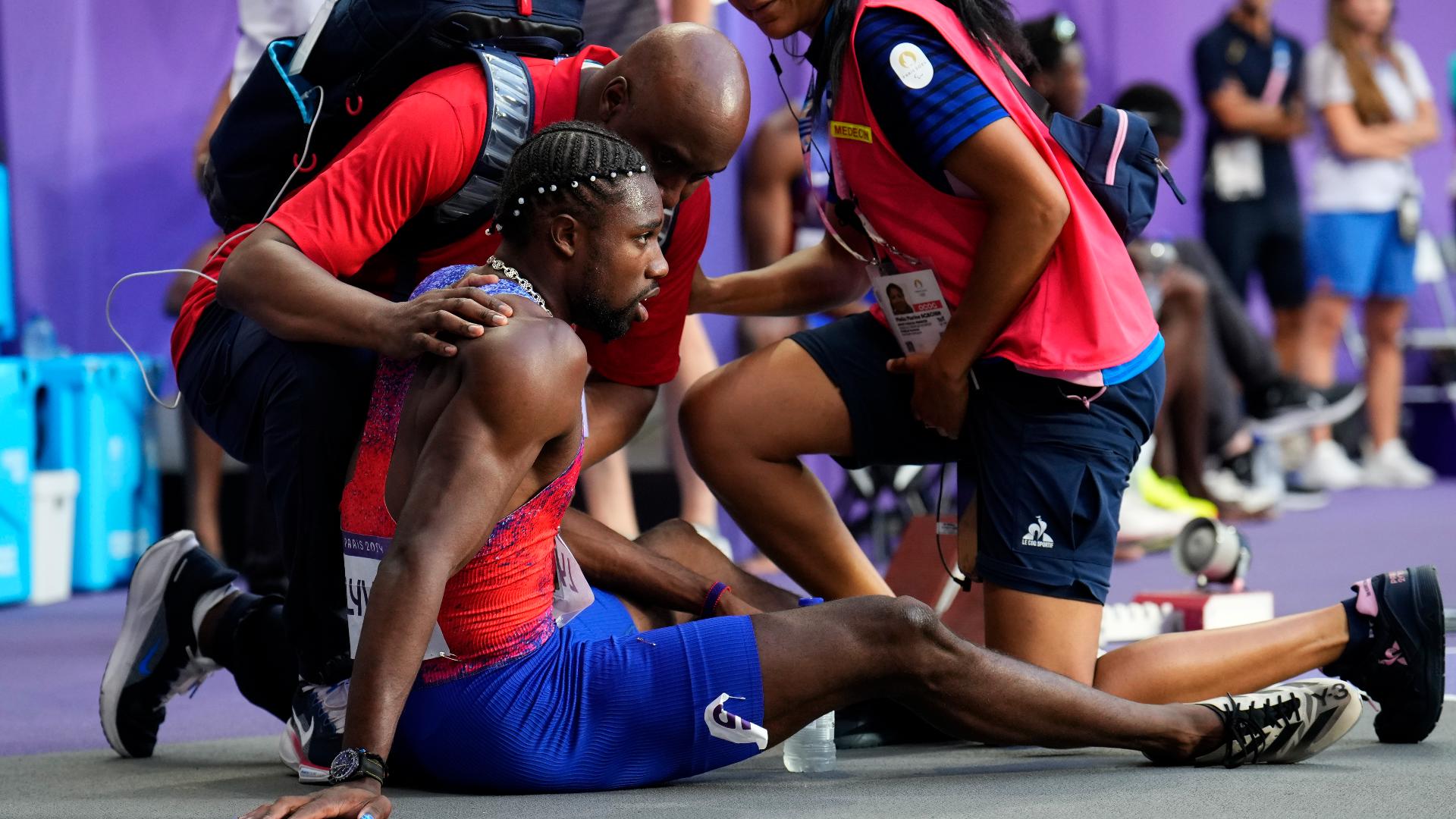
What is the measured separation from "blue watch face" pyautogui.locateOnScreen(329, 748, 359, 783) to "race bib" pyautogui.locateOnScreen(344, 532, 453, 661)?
10.7 inches

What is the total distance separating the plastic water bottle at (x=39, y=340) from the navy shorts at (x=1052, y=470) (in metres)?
3.92

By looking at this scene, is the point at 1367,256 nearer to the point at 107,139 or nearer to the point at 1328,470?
the point at 1328,470

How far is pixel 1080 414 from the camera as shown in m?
2.78

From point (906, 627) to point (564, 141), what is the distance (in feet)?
2.70

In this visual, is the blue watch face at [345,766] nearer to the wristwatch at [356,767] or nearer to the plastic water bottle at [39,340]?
the wristwatch at [356,767]

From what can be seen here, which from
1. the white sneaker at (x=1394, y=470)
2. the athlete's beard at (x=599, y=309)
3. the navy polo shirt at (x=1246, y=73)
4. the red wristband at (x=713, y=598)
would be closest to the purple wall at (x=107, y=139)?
the red wristband at (x=713, y=598)

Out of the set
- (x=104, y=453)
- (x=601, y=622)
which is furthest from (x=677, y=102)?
(x=104, y=453)

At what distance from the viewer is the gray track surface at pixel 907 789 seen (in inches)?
86.7

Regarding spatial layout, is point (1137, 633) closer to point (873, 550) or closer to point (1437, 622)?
point (1437, 622)

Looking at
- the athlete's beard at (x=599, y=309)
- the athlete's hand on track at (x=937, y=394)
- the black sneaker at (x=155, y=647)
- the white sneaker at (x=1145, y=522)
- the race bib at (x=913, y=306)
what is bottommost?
the white sneaker at (x=1145, y=522)

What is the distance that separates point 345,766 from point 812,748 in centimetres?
84

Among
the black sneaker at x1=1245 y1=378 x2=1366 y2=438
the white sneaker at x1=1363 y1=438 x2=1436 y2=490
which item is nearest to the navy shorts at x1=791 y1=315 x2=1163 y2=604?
the black sneaker at x1=1245 y1=378 x2=1366 y2=438

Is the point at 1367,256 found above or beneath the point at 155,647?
beneath

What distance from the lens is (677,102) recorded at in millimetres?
2588
